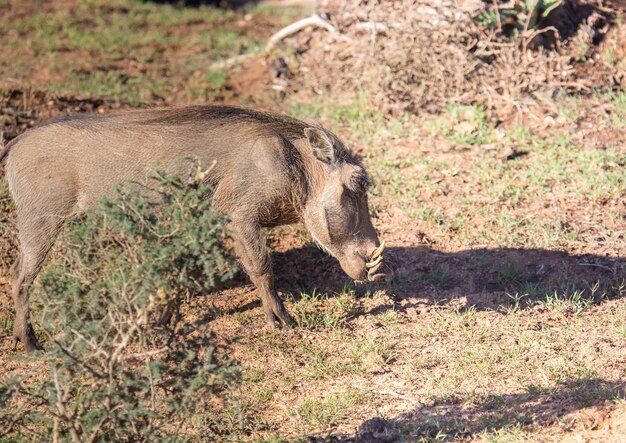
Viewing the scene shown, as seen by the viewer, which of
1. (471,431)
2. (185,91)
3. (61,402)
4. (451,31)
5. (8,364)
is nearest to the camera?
(61,402)

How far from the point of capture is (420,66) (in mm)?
7086

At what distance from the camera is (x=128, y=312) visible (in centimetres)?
312

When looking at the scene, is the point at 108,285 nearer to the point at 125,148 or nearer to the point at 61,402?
the point at 61,402

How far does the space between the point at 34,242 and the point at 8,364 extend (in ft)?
2.14

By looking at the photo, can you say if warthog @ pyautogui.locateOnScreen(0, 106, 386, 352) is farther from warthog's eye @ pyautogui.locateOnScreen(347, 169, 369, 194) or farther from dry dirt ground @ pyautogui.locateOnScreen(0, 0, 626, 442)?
dry dirt ground @ pyautogui.locateOnScreen(0, 0, 626, 442)

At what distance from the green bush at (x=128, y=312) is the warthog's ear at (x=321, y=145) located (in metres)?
1.72

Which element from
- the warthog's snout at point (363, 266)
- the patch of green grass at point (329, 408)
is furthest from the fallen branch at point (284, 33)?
the patch of green grass at point (329, 408)

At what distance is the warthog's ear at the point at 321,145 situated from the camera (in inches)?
190

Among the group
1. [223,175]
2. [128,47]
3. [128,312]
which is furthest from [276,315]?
[128,47]

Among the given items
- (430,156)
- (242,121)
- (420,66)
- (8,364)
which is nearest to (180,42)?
(420,66)

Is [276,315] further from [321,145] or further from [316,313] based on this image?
[321,145]

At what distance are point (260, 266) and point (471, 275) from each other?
1.48 metres

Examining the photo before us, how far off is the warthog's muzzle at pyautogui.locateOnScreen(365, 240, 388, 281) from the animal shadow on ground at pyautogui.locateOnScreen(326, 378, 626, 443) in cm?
101

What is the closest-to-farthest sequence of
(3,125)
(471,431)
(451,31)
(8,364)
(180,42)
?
1. (471,431)
2. (8,364)
3. (3,125)
4. (451,31)
5. (180,42)
